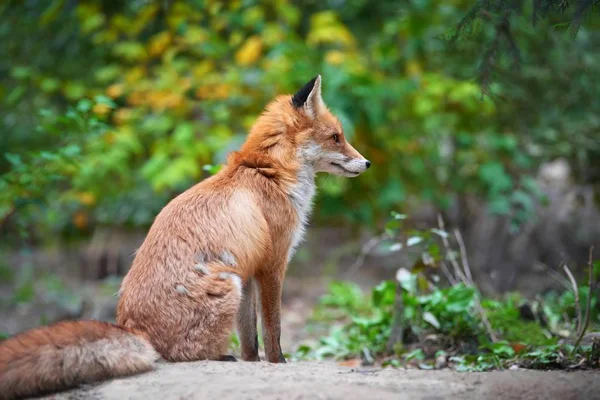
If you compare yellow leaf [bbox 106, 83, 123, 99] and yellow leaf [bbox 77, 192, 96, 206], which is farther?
yellow leaf [bbox 77, 192, 96, 206]

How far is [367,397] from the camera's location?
3.52 m

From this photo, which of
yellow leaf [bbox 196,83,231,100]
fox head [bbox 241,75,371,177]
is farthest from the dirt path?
yellow leaf [bbox 196,83,231,100]

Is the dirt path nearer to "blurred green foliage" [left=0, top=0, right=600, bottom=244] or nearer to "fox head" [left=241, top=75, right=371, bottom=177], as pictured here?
"fox head" [left=241, top=75, right=371, bottom=177]

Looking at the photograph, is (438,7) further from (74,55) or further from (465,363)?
(465,363)

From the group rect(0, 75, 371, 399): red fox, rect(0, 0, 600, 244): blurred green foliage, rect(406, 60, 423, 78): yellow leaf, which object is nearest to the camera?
rect(0, 75, 371, 399): red fox

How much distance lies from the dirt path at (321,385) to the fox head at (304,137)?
74.2 inches

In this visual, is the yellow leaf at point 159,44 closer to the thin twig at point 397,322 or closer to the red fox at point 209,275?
the red fox at point 209,275

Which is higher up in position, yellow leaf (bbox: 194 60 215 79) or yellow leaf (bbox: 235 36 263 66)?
yellow leaf (bbox: 235 36 263 66)

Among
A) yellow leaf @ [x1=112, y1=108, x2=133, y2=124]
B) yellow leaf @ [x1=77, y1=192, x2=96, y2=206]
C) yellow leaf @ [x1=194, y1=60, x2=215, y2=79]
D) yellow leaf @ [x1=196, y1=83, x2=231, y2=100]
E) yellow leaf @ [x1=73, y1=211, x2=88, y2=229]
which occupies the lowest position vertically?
yellow leaf @ [x1=73, y1=211, x2=88, y2=229]

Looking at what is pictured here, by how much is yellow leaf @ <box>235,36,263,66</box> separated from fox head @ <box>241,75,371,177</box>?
15.1ft

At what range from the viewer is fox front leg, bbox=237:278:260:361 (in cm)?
507

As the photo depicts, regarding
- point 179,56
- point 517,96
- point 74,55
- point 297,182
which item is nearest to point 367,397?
point 297,182

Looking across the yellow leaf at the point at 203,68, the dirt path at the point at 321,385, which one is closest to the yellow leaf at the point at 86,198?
Answer: the yellow leaf at the point at 203,68

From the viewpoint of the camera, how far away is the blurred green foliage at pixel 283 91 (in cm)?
948
